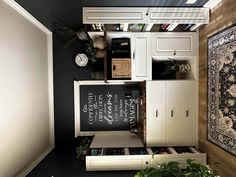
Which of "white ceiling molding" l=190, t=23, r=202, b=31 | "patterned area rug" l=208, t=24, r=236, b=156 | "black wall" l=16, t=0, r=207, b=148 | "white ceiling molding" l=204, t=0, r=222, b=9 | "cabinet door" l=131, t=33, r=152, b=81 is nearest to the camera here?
"patterned area rug" l=208, t=24, r=236, b=156

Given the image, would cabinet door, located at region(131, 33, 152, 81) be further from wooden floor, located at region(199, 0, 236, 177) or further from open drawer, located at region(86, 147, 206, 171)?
open drawer, located at region(86, 147, 206, 171)

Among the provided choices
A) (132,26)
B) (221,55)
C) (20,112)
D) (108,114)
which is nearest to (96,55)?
(132,26)

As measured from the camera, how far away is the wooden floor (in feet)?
6.82

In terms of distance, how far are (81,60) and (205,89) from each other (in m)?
1.73

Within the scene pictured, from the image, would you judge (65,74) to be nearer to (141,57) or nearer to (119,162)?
(141,57)

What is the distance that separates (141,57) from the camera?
2777 millimetres

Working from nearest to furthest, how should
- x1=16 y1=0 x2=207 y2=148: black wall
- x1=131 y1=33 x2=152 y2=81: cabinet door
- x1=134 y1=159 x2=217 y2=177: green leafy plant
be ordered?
x1=134 y1=159 x2=217 y2=177: green leafy plant → x1=131 y1=33 x2=152 y2=81: cabinet door → x1=16 y1=0 x2=207 y2=148: black wall

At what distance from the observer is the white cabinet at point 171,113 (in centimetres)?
278

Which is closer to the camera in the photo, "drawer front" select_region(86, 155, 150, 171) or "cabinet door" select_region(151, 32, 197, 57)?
"drawer front" select_region(86, 155, 150, 171)

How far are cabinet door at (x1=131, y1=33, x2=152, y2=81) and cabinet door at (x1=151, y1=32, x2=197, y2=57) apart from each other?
0.09m

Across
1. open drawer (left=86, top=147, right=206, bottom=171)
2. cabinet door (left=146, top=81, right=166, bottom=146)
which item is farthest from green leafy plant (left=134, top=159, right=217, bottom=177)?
cabinet door (left=146, top=81, right=166, bottom=146)

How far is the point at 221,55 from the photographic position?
221 centimetres

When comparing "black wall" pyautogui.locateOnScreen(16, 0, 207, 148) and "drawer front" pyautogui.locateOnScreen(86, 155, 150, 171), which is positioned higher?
"black wall" pyautogui.locateOnScreen(16, 0, 207, 148)

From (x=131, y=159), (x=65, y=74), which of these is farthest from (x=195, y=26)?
(x=65, y=74)
